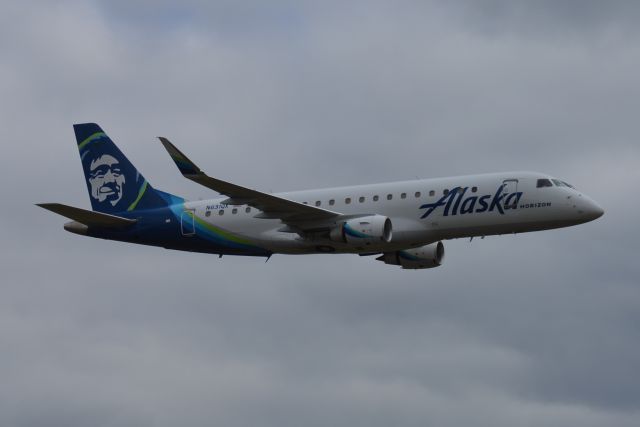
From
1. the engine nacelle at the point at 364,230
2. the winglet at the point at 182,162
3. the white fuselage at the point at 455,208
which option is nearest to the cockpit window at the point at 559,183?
the white fuselage at the point at 455,208

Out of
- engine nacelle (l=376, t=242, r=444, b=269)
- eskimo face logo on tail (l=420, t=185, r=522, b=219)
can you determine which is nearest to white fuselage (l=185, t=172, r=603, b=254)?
eskimo face logo on tail (l=420, t=185, r=522, b=219)

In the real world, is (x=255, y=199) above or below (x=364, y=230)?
above

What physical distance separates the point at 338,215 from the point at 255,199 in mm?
4426

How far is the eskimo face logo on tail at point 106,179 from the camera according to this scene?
254 feet

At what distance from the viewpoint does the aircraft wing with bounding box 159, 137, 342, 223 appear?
215 feet

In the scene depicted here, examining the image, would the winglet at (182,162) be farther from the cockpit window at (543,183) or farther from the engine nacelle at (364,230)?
the cockpit window at (543,183)

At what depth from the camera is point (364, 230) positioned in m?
68.9

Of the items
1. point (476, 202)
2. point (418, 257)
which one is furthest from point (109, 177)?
point (476, 202)

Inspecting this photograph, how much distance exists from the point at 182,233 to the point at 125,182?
5.49 metres

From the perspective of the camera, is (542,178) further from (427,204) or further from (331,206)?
(331,206)

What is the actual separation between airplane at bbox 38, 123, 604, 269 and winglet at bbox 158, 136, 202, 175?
0.22 feet

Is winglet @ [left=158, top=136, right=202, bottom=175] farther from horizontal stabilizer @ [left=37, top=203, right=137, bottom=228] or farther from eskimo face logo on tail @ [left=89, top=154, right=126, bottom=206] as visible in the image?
eskimo face logo on tail @ [left=89, top=154, right=126, bottom=206]

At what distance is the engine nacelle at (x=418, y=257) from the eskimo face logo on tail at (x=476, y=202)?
6909 mm

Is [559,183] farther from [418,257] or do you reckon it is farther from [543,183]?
[418,257]
